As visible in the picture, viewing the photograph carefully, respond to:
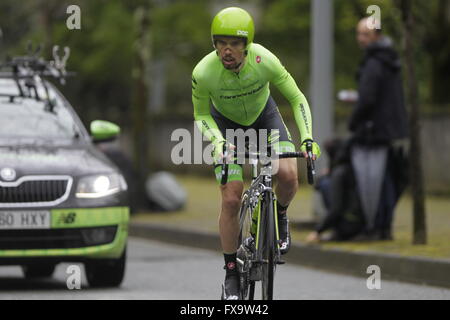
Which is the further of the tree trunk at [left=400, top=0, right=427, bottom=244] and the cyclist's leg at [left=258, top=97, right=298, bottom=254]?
the tree trunk at [left=400, top=0, right=427, bottom=244]

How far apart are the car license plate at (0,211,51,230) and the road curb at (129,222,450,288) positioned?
10.5 feet

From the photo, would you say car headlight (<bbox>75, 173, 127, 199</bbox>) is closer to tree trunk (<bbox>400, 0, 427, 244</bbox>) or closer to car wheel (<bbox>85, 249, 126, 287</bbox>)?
car wheel (<bbox>85, 249, 126, 287</bbox>)

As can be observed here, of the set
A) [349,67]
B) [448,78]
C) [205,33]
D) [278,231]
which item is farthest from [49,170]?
[349,67]

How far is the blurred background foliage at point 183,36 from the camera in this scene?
24.1 meters


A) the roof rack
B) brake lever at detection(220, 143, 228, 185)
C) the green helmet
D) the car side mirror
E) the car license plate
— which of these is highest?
the green helmet

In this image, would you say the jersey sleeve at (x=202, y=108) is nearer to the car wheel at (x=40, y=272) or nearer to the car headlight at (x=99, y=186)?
the car headlight at (x=99, y=186)

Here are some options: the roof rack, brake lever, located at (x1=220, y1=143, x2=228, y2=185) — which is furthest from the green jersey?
the roof rack

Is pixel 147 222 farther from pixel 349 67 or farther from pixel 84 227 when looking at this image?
pixel 349 67

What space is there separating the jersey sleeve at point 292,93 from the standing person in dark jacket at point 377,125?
465cm

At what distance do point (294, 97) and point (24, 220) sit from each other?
288 cm

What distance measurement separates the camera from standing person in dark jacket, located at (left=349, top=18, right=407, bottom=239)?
12695mm

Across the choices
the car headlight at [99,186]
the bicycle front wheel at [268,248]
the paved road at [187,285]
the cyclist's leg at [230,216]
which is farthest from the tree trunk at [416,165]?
the bicycle front wheel at [268,248]

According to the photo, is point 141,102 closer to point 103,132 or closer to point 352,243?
point 352,243

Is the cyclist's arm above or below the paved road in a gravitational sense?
above
